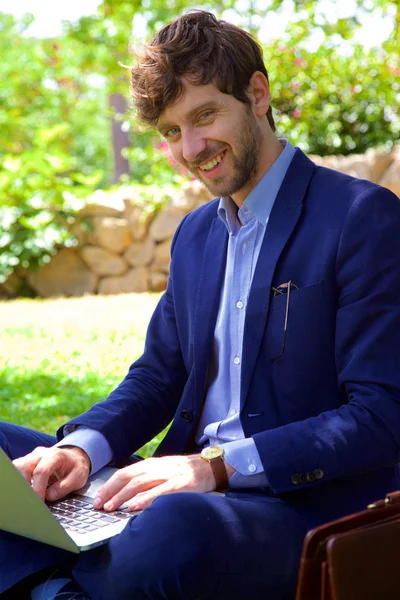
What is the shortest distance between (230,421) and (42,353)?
16.2 ft

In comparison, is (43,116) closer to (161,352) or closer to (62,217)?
(62,217)

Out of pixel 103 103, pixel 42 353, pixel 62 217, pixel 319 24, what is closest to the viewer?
pixel 42 353

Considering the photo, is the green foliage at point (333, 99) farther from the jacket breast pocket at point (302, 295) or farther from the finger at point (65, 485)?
the finger at point (65, 485)

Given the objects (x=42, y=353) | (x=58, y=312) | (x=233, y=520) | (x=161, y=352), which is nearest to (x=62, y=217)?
(x=58, y=312)

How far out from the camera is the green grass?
563 cm

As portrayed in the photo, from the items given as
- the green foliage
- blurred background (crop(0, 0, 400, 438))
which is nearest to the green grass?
blurred background (crop(0, 0, 400, 438))

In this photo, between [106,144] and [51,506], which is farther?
[106,144]

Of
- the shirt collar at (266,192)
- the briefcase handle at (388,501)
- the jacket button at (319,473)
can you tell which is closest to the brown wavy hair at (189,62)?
the shirt collar at (266,192)

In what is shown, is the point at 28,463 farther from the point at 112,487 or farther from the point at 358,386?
the point at 358,386

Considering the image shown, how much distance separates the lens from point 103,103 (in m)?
23.8

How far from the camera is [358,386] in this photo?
2324 millimetres

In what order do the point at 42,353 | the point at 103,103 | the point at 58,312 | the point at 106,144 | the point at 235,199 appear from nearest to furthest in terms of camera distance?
the point at 235,199, the point at 42,353, the point at 58,312, the point at 103,103, the point at 106,144

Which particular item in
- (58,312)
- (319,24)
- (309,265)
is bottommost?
(58,312)

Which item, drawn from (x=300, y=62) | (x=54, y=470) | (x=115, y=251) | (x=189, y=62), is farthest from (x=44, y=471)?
(x=300, y=62)
